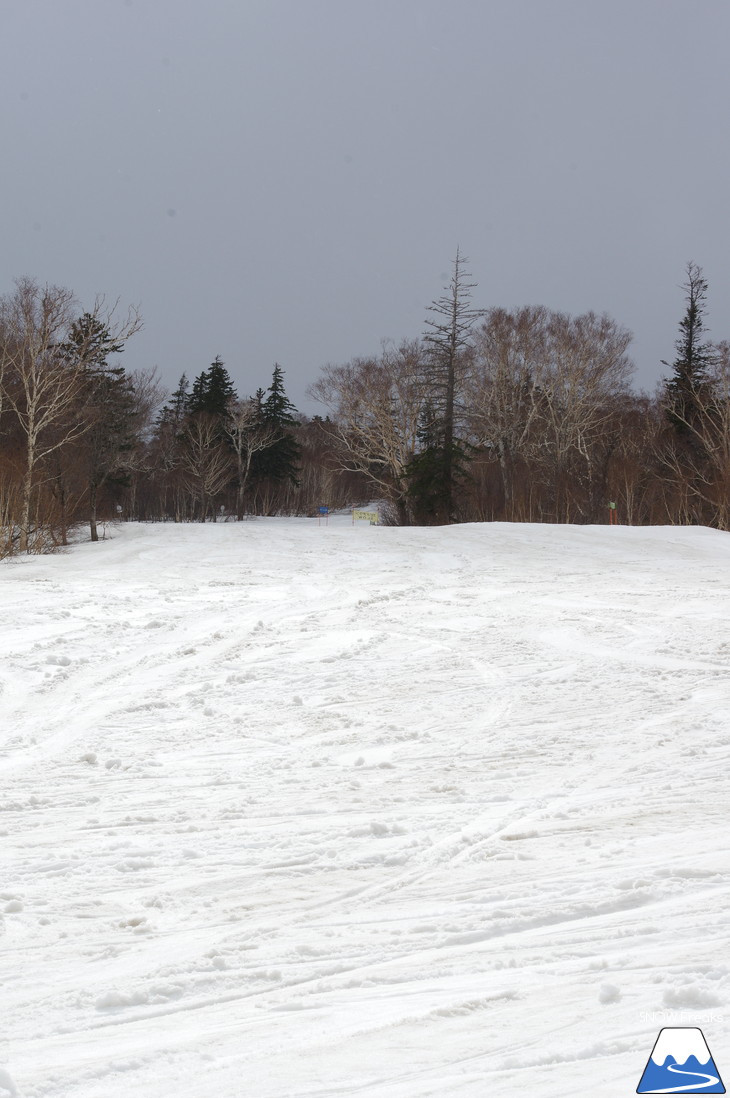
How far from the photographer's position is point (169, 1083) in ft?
6.66

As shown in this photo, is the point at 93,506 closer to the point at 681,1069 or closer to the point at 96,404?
the point at 96,404

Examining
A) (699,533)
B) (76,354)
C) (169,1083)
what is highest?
(76,354)

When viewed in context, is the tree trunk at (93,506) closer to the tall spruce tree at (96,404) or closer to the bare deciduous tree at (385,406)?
the tall spruce tree at (96,404)

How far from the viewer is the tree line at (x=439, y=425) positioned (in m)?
19.5

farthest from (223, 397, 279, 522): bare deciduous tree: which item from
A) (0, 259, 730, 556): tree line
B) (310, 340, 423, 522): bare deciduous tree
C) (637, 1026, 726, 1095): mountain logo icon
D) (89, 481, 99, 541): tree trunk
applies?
(637, 1026, 726, 1095): mountain logo icon

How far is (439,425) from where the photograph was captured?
110 feet

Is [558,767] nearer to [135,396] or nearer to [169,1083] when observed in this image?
[169,1083]

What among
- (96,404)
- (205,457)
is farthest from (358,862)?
(205,457)

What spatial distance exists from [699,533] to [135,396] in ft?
88.1

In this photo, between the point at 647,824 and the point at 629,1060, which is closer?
the point at 629,1060

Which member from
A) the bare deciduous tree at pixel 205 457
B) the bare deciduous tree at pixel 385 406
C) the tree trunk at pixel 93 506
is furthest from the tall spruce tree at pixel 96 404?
the bare deciduous tree at pixel 205 457

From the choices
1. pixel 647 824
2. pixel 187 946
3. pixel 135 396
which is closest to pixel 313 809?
pixel 187 946

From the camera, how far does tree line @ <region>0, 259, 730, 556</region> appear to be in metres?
19.5

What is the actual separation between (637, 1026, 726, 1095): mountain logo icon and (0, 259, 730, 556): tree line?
17467 millimetres
